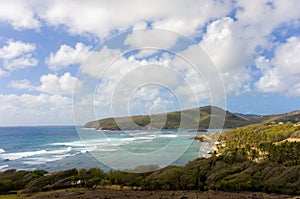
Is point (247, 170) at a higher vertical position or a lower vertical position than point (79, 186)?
higher

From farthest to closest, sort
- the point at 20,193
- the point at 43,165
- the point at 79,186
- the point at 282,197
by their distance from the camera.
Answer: the point at 43,165
the point at 79,186
the point at 20,193
the point at 282,197

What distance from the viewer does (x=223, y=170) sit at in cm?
2931

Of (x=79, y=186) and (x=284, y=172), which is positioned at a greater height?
(x=284, y=172)

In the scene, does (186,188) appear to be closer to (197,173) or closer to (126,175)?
(197,173)

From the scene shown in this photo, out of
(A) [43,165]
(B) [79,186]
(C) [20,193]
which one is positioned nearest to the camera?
(C) [20,193]

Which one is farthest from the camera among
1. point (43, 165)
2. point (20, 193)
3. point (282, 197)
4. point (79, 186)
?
point (43, 165)

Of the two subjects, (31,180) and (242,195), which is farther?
(31,180)

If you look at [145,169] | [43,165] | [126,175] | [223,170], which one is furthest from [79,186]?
[43,165]

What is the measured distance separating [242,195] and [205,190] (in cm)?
337

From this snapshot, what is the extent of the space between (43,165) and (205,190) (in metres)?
31.0

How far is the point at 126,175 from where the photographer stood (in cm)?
2861

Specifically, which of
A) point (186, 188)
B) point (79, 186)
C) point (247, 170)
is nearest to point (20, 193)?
point (79, 186)

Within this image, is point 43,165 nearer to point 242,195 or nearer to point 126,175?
point 126,175

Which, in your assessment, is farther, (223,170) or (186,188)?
(223,170)
